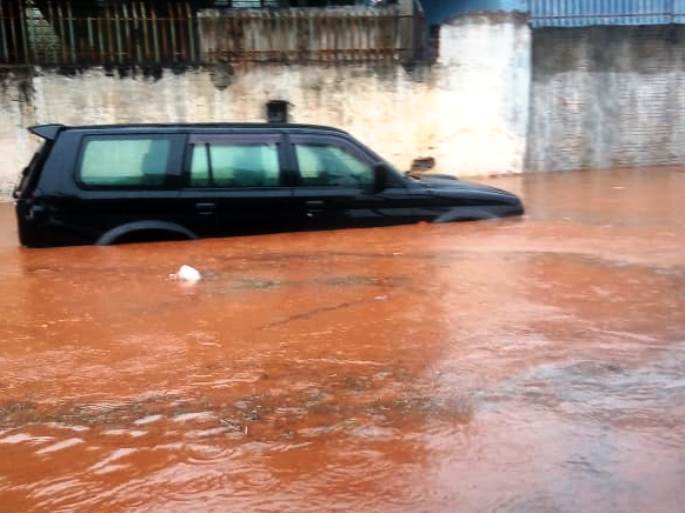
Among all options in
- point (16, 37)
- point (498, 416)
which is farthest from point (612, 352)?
point (16, 37)

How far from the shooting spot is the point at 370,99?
13945mm

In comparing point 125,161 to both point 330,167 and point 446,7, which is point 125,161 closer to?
point 330,167

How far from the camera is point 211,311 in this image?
5.72m

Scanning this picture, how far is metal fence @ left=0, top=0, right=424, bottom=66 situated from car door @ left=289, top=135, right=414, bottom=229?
631 centimetres

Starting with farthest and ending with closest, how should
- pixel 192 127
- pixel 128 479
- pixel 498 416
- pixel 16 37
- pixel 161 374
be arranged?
pixel 16 37 → pixel 192 127 → pixel 161 374 → pixel 498 416 → pixel 128 479

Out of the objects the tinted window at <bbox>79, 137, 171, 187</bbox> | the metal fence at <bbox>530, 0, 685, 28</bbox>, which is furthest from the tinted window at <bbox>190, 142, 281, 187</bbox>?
the metal fence at <bbox>530, 0, 685, 28</bbox>

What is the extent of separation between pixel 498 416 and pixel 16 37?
38.2 feet

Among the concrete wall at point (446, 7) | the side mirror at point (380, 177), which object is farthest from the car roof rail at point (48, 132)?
the concrete wall at point (446, 7)

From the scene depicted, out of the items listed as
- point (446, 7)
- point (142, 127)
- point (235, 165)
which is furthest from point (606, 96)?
point (142, 127)

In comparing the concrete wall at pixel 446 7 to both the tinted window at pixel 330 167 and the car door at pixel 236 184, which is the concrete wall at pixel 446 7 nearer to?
the tinted window at pixel 330 167

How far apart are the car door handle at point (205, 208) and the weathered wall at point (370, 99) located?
6220 millimetres

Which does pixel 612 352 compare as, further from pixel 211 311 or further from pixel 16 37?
pixel 16 37

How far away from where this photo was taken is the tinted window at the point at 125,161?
7449 mm

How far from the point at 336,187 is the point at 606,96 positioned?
893 cm
